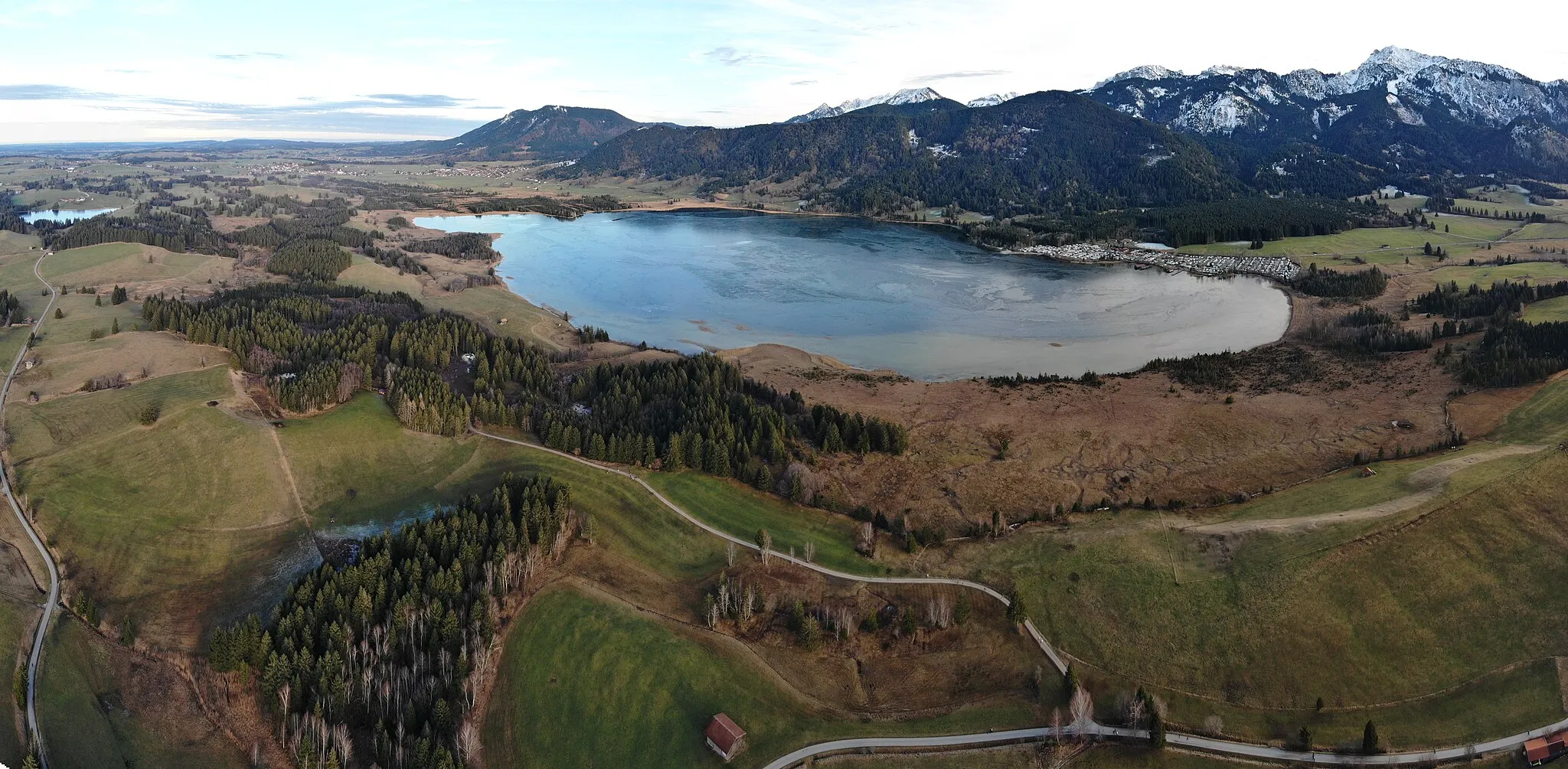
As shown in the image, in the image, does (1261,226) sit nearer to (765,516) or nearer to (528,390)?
(765,516)

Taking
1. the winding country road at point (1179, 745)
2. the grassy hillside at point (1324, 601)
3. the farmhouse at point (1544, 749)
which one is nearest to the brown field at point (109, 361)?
the winding country road at point (1179, 745)

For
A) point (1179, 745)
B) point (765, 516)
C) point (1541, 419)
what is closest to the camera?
point (1179, 745)

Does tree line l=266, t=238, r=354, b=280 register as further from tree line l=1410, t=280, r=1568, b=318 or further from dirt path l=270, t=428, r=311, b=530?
tree line l=1410, t=280, r=1568, b=318

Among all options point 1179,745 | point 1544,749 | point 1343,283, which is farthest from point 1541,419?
point 1343,283

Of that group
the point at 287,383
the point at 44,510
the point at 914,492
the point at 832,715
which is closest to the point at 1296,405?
the point at 914,492

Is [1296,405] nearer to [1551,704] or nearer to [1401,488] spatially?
[1401,488]
